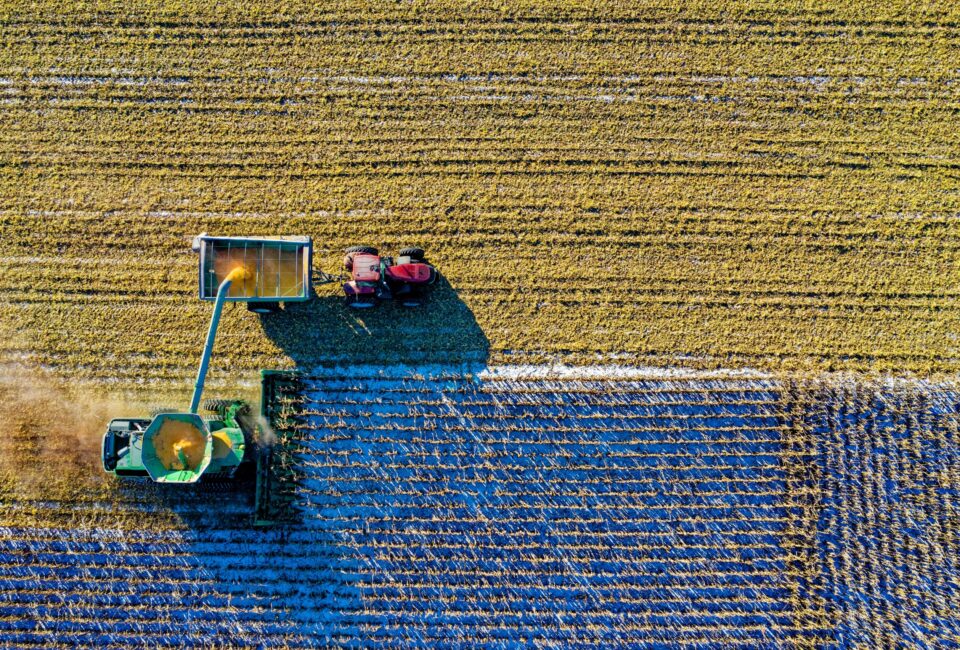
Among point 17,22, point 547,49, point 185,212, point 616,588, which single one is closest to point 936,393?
point 616,588

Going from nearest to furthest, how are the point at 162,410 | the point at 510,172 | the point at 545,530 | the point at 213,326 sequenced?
1. the point at 213,326
2. the point at 545,530
3. the point at 162,410
4. the point at 510,172

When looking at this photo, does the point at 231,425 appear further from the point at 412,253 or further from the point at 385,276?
the point at 412,253

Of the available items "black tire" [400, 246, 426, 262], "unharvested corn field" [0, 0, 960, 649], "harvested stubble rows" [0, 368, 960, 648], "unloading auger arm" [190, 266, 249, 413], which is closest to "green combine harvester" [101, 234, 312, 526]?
"unloading auger arm" [190, 266, 249, 413]

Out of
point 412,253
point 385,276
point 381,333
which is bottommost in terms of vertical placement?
point 381,333

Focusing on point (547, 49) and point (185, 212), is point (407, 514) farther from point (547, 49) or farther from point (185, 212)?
point (547, 49)

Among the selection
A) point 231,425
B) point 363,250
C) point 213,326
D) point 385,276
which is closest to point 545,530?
point 385,276

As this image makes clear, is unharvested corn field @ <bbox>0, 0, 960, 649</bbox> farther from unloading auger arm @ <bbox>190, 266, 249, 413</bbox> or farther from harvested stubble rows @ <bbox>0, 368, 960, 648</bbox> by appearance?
unloading auger arm @ <bbox>190, 266, 249, 413</bbox>

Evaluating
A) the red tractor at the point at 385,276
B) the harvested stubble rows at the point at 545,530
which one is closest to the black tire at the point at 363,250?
the red tractor at the point at 385,276
